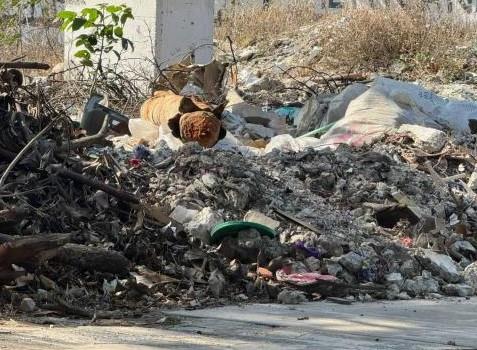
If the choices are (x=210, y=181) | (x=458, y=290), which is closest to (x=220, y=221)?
(x=210, y=181)

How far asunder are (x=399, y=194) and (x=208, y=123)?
208cm

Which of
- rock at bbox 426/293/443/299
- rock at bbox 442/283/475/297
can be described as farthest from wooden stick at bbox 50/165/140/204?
rock at bbox 442/283/475/297

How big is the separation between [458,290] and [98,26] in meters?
6.46

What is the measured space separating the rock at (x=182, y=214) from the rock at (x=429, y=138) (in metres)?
3.44

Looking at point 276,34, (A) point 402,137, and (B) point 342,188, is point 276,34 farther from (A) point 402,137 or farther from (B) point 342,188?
(B) point 342,188

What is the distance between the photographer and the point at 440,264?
24.4 ft

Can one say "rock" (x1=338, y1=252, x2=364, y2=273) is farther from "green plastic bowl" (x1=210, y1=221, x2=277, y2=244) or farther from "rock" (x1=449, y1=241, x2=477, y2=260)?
"rock" (x1=449, y1=241, x2=477, y2=260)

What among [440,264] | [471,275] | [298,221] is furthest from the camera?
[298,221]

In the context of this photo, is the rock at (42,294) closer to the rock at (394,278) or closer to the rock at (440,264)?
the rock at (394,278)

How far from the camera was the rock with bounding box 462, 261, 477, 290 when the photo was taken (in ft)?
23.8

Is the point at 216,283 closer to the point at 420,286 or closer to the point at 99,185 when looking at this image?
the point at 99,185

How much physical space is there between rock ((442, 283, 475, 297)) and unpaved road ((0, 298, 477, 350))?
56 cm

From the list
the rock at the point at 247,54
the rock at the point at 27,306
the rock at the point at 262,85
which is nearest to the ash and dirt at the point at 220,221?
the rock at the point at 27,306

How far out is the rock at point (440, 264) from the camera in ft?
23.9
